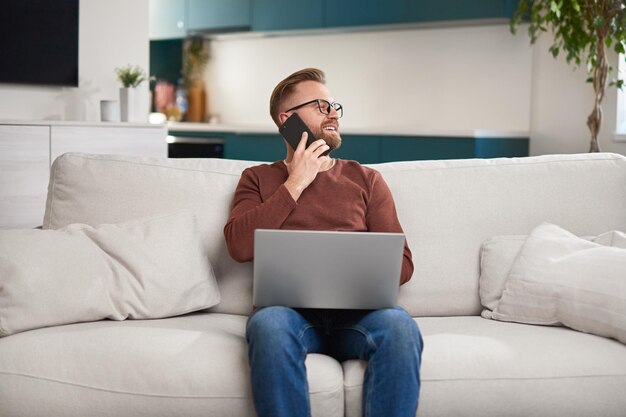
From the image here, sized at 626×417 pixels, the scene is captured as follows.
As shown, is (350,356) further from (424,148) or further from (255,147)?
(255,147)

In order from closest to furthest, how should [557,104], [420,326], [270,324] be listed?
[270,324] < [420,326] < [557,104]

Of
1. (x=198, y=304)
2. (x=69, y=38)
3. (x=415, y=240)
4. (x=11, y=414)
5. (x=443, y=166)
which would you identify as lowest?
(x=11, y=414)

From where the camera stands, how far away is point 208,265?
2.57m

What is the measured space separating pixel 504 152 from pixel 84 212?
137 inches

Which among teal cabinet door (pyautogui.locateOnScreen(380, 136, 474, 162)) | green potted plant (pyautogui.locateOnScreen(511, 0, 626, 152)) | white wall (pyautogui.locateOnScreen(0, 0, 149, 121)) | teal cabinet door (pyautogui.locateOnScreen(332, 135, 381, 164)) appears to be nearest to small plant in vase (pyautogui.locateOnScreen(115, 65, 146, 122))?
white wall (pyautogui.locateOnScreen(0, 0, 149, 121))

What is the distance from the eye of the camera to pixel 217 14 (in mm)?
6852

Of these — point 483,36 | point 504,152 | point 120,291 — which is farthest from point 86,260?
point 483,36

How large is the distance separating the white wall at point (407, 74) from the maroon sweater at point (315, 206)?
11.4 feet

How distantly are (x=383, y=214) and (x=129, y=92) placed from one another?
10.2ft

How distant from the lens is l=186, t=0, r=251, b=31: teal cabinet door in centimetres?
670

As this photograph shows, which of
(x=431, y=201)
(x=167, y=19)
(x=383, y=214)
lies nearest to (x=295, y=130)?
(x=383, y=214)

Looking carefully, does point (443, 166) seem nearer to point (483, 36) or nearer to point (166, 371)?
point (166, 371)

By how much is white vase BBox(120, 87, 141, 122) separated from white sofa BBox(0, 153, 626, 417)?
8.41ft

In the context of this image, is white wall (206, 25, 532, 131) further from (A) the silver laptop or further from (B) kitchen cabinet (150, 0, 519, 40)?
(A) the silver laptop
